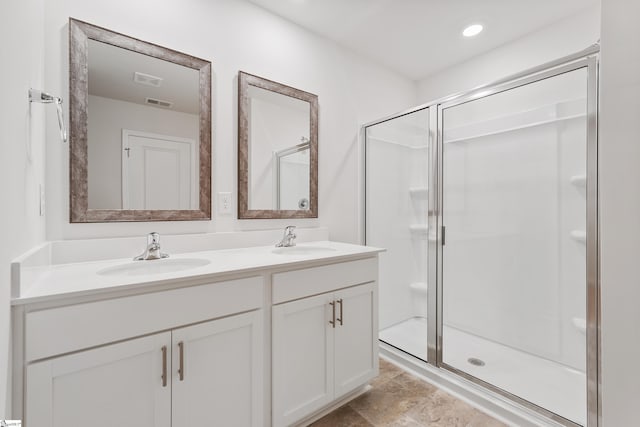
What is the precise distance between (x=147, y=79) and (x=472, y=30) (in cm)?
221

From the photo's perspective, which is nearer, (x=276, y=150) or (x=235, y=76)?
(x=235, y=76)

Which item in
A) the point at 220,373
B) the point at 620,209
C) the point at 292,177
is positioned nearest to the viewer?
the point at 620,209

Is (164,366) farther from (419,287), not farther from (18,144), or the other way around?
(419,287)

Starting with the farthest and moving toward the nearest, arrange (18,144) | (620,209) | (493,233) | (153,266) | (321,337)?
(493,233)
(321,337)
(153,266)
(18,144)
(620,209)

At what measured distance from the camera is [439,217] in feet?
6.41

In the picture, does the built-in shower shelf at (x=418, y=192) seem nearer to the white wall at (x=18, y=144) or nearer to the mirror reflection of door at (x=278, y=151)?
the mirror reflection of door at (x=278, y=151)

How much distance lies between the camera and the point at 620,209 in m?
0.61

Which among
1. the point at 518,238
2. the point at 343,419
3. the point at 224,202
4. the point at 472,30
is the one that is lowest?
the point at 343,419

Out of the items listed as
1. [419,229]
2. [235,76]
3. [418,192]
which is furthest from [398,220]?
[235,76]

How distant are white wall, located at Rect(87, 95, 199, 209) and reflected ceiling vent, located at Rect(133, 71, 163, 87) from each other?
0.12m

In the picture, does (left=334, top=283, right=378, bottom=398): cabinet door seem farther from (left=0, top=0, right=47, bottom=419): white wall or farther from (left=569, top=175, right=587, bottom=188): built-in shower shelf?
(left=569, top=175, right=587, bottom=188): built-in shower shelf

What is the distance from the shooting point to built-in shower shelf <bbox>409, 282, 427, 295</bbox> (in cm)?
256

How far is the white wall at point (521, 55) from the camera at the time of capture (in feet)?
6.14

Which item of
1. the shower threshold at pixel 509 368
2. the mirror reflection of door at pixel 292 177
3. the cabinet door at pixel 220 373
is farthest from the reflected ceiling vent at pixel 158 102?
the shower threshold at pixel 509 368
